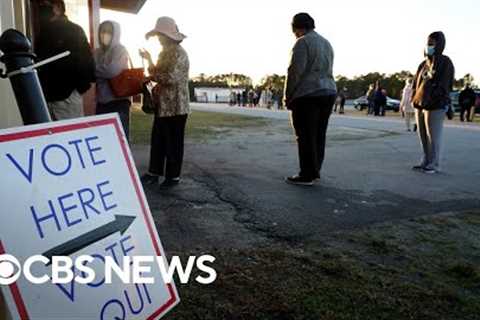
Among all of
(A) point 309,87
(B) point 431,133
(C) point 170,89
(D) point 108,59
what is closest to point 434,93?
(B) point 431,133

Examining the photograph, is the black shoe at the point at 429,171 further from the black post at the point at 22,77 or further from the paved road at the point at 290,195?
the black post at the point at 22,77

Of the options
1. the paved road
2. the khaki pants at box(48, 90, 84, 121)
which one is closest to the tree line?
the paved road

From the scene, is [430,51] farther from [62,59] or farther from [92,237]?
[92,237]

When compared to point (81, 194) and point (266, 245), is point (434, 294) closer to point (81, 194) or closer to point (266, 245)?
point (266, 245)

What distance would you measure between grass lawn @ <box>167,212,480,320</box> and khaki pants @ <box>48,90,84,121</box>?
1.71 m

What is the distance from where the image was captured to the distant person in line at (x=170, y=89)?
4.68 meters

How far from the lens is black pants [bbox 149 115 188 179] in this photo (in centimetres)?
482

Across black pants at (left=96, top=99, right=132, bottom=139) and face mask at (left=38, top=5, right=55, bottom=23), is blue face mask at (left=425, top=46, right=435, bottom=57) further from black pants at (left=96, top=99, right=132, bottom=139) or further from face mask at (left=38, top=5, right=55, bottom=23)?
face mask at (left=38, top=5, right=55, bottom=23)

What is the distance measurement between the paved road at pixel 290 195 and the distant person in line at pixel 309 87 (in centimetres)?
44

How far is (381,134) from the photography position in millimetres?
12203

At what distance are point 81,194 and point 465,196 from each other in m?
4.60

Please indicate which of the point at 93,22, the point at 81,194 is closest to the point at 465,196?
the point at 81,194

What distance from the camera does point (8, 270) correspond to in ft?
3.70

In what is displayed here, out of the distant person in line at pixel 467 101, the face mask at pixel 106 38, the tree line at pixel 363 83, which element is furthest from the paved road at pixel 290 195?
the tree line at pixel 363 83
